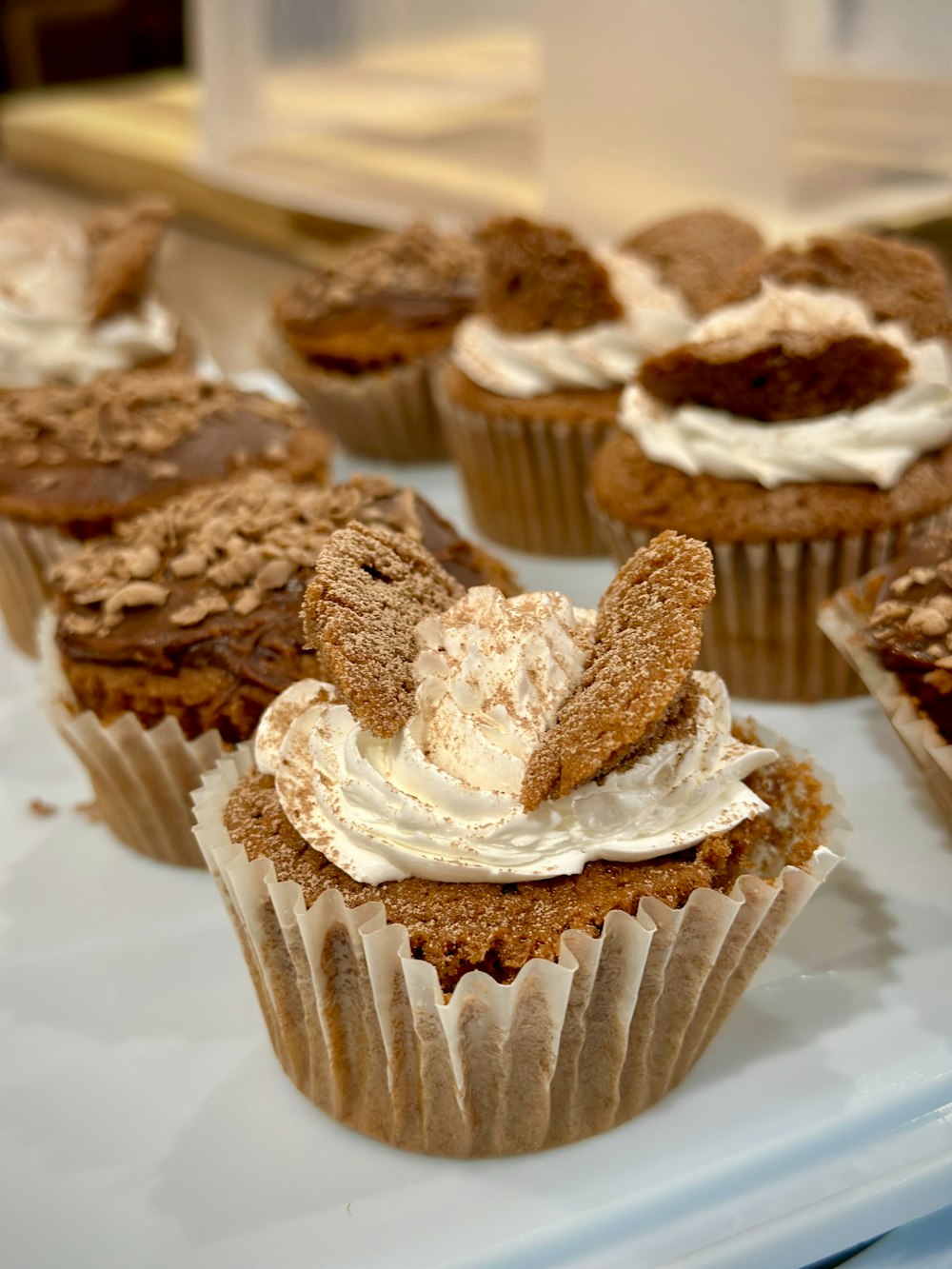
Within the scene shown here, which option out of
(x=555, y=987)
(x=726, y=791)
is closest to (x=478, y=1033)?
(x=555, y=987)

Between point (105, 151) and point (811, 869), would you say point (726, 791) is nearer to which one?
point (811, 869)

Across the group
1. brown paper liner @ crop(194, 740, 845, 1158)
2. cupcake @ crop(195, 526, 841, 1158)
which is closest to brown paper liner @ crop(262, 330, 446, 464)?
cupcake @ crop(195, 526, 841, 1158)

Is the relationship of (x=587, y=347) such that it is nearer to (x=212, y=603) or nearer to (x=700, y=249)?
(x=700, y=249)

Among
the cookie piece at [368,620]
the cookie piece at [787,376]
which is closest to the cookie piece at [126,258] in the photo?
the cookie piece at [787,376]

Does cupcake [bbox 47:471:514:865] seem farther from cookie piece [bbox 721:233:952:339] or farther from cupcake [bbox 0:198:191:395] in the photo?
cupcake [bbox 0:198:191:395]

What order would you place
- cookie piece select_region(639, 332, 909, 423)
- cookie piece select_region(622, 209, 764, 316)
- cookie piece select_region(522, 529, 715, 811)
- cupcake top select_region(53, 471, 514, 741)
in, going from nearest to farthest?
cookie piece select_region(522, 529, 715, 811) < cupcake top select_region(53, 471, 514, 741) < cookie piece select_region(639, 332, 909, 423) < cookie piece select_region(622, 209, 764, 316)

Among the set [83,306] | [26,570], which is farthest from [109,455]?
[83,306]
